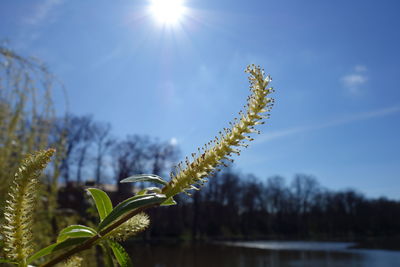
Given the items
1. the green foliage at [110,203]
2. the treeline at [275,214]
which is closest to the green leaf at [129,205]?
the green foliage at [110,203]

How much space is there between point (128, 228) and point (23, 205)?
127mm

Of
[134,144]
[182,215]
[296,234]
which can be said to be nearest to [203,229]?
[182,215]

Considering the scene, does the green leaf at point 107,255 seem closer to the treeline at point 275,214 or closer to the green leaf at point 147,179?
the green leaf at point 147,179

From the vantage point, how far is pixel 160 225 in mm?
35875

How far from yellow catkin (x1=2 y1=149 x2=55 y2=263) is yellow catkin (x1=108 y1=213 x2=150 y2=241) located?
0.31 ft

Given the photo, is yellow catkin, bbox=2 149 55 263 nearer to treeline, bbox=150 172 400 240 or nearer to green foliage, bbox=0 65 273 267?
green foliage, bbox=0 65 273 267

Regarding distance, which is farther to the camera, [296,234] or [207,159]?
[296,234]

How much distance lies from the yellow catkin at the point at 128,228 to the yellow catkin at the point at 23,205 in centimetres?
10

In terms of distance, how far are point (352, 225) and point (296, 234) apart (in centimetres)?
975

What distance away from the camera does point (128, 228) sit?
43 centimetres

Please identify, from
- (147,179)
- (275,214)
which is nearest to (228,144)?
(147,179)

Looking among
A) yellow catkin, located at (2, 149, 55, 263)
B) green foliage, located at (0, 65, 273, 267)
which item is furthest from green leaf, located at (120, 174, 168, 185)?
yellow catkin, located at (2, 149, 55, 263)

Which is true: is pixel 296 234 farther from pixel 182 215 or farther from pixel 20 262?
pixel 20 262

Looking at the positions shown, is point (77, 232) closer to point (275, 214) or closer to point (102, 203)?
point (102, 203)
